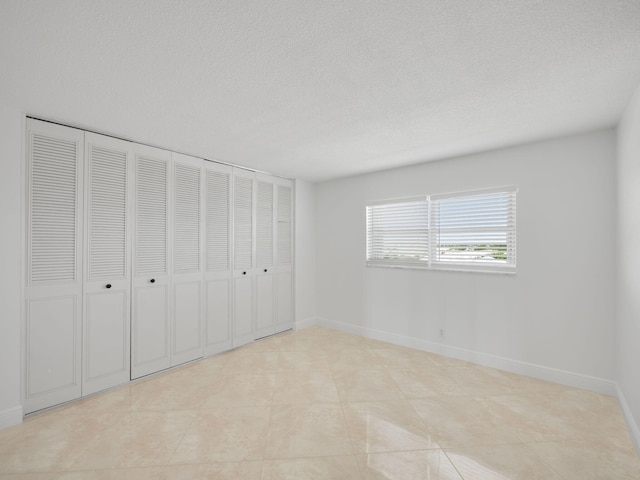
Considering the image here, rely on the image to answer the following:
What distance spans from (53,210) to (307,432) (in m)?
2.88

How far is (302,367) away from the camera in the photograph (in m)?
3.52

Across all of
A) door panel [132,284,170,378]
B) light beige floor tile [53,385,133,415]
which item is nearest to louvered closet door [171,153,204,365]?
door panel [132,284,170,378]

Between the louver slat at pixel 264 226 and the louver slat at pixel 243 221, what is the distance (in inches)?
5.9

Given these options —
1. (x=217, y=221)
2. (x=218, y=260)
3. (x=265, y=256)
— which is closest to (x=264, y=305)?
(x=265, y=256)

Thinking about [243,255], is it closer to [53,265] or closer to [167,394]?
[167,394]

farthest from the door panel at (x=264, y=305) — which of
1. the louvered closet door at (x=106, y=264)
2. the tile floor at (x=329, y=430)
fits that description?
the louvered closet door at (x=106, y=264)

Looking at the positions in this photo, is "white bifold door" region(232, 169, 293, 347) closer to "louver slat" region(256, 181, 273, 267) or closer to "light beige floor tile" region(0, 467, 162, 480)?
"louver slat" region(256, 181, 273, 267)

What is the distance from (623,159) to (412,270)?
235cm

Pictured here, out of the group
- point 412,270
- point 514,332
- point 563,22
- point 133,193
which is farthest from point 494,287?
point 133,193

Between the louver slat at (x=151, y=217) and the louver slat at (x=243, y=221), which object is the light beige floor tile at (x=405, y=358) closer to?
the louver slat at (x=243, y=221)

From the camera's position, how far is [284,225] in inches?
195

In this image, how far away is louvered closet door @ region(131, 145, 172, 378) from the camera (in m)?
3.23

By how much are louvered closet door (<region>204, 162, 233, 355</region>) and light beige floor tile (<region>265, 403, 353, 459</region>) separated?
5.41ft

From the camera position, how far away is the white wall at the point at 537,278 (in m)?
2.90
